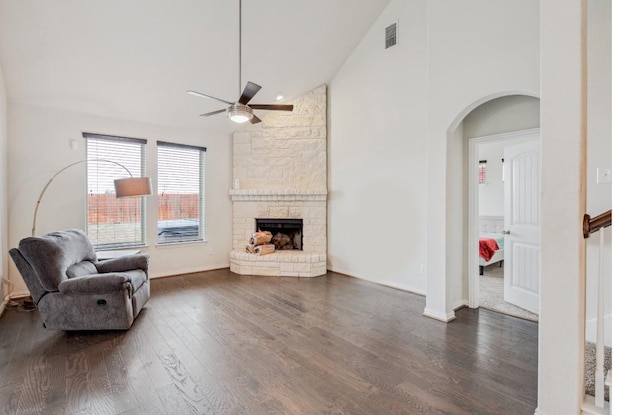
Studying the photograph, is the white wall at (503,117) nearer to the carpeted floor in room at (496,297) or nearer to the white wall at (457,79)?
the white wall at (457,79)

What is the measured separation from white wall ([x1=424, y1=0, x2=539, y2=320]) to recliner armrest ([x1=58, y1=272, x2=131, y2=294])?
3267 millimetres

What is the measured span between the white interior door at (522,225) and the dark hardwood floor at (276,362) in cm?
52

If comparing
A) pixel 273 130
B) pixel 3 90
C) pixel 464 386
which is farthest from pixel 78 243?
pixel 464 386

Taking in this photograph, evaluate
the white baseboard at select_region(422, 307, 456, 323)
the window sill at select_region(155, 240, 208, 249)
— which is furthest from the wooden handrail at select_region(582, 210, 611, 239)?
the window sill at select_region(155, 240, 208, 249)

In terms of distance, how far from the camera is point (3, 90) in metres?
3.64

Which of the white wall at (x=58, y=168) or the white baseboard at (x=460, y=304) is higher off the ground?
the white wall at (x=58, y=168)

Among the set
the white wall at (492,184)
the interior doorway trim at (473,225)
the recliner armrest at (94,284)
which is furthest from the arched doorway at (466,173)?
the white wall at (492,184)

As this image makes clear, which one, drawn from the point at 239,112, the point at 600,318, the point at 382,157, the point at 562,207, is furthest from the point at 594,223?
the point at 382,157

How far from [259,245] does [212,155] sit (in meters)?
1.93

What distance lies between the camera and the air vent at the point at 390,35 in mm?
4508

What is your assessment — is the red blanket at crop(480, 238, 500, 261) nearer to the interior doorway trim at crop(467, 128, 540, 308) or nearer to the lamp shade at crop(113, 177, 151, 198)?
the interior doorway trim at crop(467, 128, 540, 308)

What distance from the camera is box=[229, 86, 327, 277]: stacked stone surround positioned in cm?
560

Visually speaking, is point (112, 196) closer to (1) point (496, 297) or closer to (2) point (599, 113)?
(1) point (496, 297)

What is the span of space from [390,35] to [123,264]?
4.88 metres
